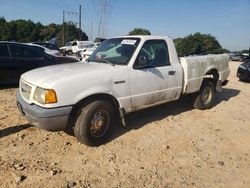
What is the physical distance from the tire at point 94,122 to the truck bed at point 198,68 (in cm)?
218

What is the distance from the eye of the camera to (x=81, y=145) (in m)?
4.70

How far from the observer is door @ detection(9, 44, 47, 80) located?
8.56 m

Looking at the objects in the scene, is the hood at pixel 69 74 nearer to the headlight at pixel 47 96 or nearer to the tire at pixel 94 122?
the headlight at pixel 47 96

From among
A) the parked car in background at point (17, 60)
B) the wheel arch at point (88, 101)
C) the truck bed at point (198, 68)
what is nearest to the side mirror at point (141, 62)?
the wheel arch at point (88, 101)

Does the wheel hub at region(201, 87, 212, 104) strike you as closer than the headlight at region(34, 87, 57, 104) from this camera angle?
No

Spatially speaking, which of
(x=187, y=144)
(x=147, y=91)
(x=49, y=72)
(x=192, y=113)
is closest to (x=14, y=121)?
(x=49, y=72)

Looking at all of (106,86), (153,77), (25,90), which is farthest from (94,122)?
(153,77)

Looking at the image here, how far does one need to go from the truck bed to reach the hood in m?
1.86

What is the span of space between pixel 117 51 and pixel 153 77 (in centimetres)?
87

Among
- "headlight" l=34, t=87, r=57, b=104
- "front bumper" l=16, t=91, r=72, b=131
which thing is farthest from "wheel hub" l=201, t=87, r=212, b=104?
"headlight" l=34, t=87, r=57, b=104

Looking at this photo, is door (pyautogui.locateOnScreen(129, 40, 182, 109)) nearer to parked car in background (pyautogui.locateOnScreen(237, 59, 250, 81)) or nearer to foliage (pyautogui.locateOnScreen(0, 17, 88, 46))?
parked car in background (pyautogui.locateOnScreen(237, 59, 250, 81))

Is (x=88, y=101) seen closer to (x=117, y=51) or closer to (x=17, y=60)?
(x=117, y=51)

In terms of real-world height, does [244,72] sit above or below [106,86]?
below

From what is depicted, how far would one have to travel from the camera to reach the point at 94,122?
15.1 feet
